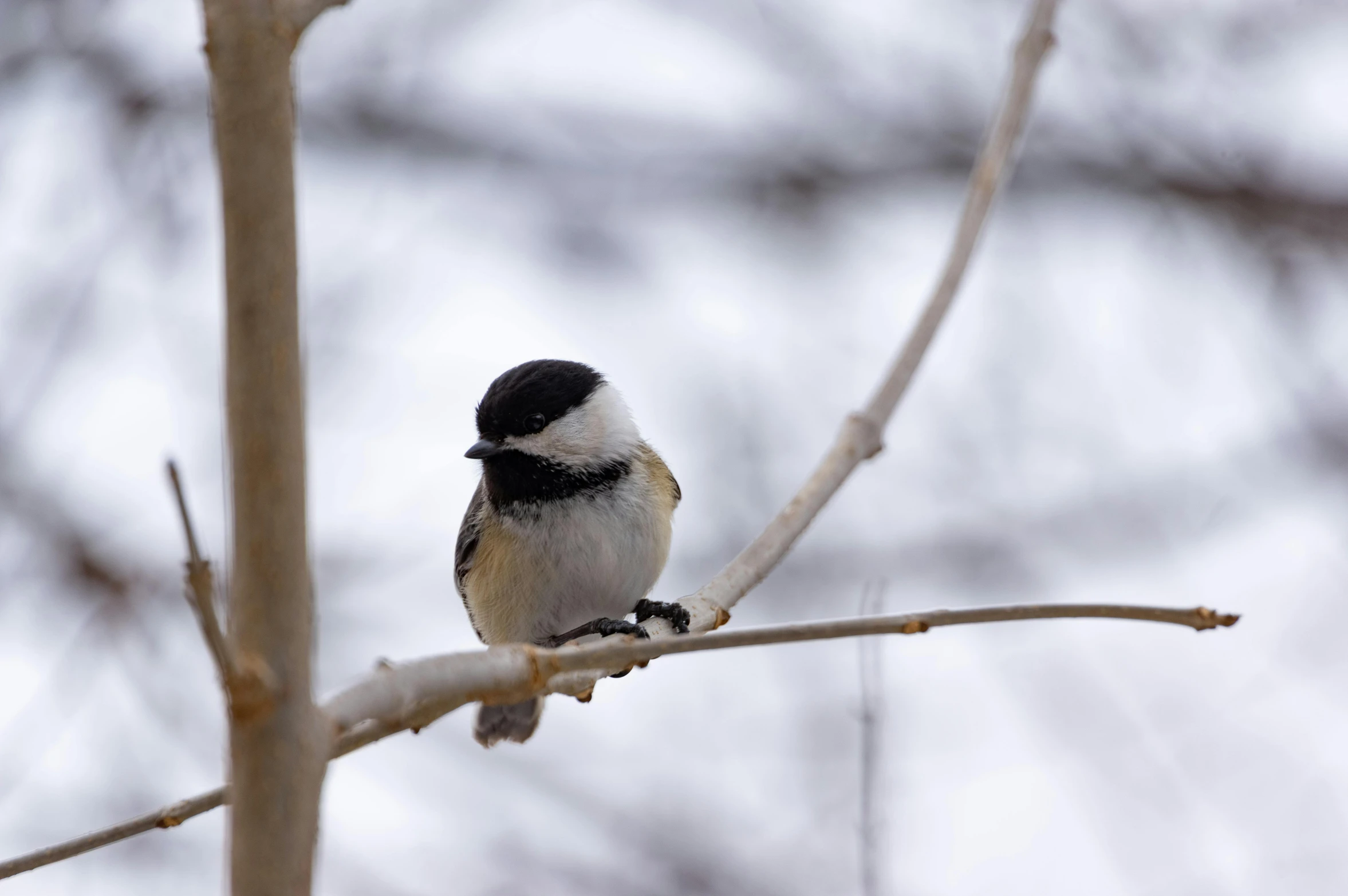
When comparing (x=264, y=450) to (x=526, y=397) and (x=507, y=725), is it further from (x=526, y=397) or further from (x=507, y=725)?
(x=507, y=725)

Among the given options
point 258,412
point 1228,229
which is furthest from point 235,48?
point 1228,229

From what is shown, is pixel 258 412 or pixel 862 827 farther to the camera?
pixel 862 827

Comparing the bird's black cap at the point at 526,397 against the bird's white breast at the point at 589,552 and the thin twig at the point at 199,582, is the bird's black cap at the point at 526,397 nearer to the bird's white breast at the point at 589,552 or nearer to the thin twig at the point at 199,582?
the bird's white breast at the point at 589,552

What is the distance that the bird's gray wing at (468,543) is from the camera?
3539 millimetres

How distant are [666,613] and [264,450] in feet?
6.03

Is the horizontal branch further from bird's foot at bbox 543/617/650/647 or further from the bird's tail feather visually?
the bird's tail feather

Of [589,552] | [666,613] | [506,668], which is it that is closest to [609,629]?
[666,613]

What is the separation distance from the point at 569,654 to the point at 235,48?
0.68 m

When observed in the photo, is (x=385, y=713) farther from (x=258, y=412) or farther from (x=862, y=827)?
(x=862, y=827)

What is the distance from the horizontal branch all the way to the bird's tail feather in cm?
215

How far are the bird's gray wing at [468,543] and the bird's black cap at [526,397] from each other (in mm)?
294

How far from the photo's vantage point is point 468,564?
11.8 ft

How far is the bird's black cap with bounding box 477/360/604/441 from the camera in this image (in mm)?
3330

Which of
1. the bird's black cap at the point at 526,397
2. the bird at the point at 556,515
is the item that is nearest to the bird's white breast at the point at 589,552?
the bird at the point at 556,515
